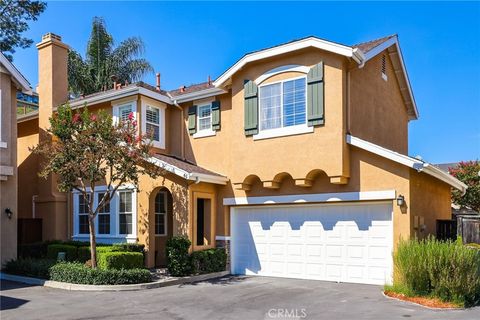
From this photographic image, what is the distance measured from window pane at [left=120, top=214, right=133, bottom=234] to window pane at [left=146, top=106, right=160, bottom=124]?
368 centimetres

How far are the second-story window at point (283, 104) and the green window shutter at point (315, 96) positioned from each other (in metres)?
0.29

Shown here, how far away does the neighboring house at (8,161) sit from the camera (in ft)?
52.0

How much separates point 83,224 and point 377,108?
469 inches

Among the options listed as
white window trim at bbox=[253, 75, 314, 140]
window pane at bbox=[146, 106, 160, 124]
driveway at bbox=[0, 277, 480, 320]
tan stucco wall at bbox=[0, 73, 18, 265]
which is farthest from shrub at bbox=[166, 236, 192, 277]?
tan stucco wall at bbox=[0, 73, 18, 265]

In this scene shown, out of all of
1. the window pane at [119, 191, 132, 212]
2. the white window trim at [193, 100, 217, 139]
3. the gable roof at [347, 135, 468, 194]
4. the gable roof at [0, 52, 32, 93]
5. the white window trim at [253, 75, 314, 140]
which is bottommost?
the window pane at [119, 191, 132, 212]

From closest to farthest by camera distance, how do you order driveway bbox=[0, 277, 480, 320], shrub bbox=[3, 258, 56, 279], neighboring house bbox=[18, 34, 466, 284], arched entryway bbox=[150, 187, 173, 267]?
driveway bbox=[0, 277, 480, 320]
neighboring house bbox=[18, 34, 466, 284]
shrub bbox=[3, 258, 56, 279]
arched entryway bbox=[150, 187, 173, 267]

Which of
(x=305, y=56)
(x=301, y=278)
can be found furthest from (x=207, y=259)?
(x=305, y=56)

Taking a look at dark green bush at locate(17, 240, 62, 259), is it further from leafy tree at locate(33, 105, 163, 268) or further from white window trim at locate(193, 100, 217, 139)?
white window trim at locate(193, 100, 217, 139)

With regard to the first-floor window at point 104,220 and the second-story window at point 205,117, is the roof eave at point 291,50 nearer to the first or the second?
the second-story window at point 205,117

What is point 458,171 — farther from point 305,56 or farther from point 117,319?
point 117,319

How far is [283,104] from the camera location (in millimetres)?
14547

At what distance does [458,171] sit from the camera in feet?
74.6

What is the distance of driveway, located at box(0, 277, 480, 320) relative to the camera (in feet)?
31.6

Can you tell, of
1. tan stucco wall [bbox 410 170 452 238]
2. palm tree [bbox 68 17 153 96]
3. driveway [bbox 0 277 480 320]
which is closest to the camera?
driveway [bbox 0 277 480 320]
